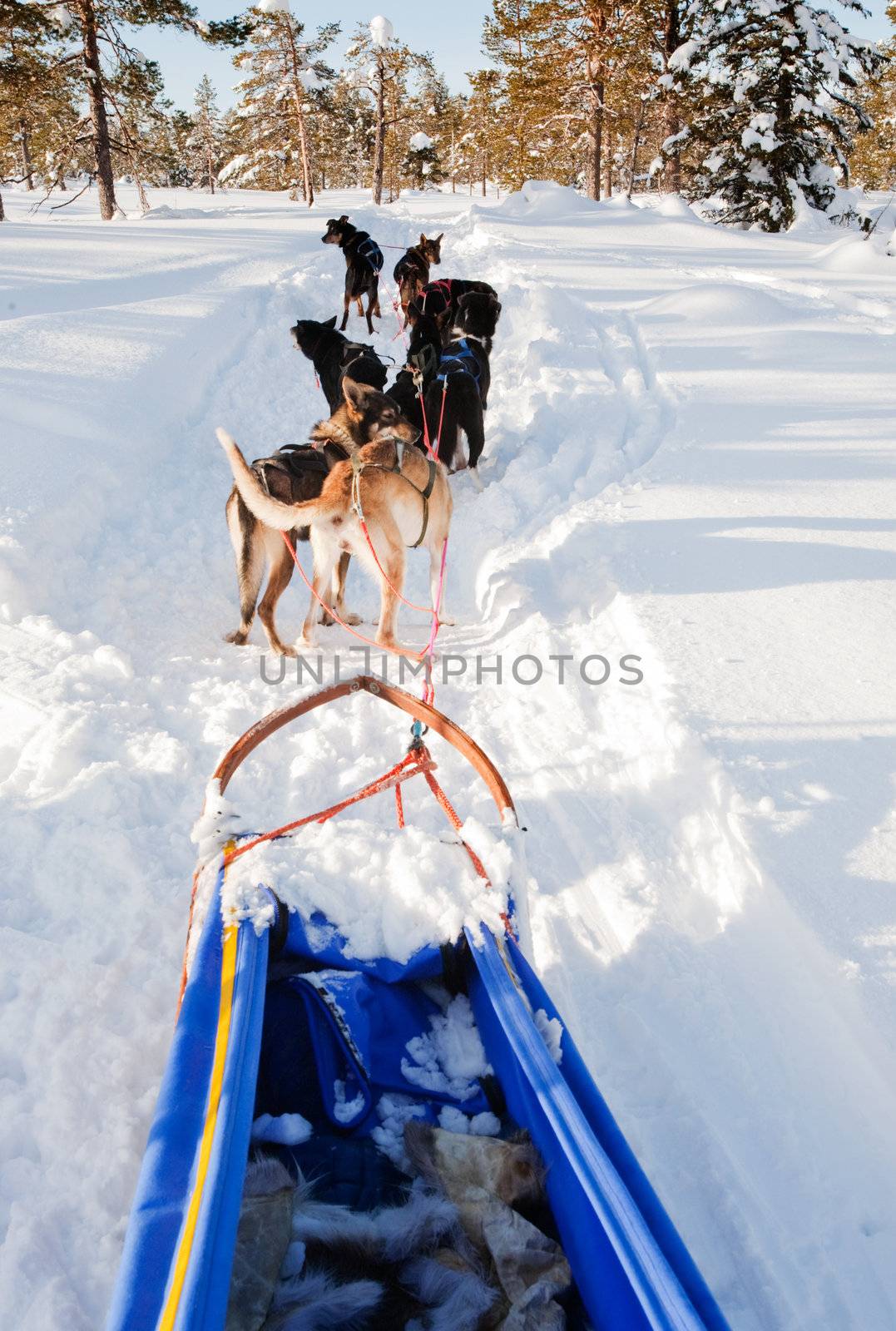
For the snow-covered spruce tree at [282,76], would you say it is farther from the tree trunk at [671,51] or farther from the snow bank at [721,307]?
the snow bank at [721,307]

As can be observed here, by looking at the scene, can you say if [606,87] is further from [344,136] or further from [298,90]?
[344,136]

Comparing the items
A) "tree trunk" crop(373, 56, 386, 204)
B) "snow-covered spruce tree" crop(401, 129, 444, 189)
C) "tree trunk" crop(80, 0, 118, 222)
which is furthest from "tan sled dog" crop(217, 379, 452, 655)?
"snow-covered spruce tree" crop(401, 129, 444, 189)

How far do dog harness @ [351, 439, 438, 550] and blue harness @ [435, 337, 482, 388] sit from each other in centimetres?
194

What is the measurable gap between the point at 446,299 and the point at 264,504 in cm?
531

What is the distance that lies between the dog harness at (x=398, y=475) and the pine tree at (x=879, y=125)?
17.0m

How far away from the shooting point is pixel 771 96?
16125 mm

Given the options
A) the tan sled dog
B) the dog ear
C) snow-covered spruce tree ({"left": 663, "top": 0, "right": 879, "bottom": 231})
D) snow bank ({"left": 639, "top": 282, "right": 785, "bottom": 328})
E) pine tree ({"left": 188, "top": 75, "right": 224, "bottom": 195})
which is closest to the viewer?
the tan sled dog

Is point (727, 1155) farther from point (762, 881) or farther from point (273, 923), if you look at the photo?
point (273, 923)

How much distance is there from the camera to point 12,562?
408 cm

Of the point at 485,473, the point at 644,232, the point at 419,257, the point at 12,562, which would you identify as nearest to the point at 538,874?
the point at 12,562

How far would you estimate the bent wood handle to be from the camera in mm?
1966

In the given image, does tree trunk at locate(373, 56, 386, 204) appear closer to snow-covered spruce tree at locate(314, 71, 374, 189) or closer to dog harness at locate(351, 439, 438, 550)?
snow-covered spruce tree at locate(314, 71, 374, 189)

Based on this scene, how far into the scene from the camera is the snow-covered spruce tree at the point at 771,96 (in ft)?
50.3

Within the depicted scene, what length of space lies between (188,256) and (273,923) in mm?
12268
